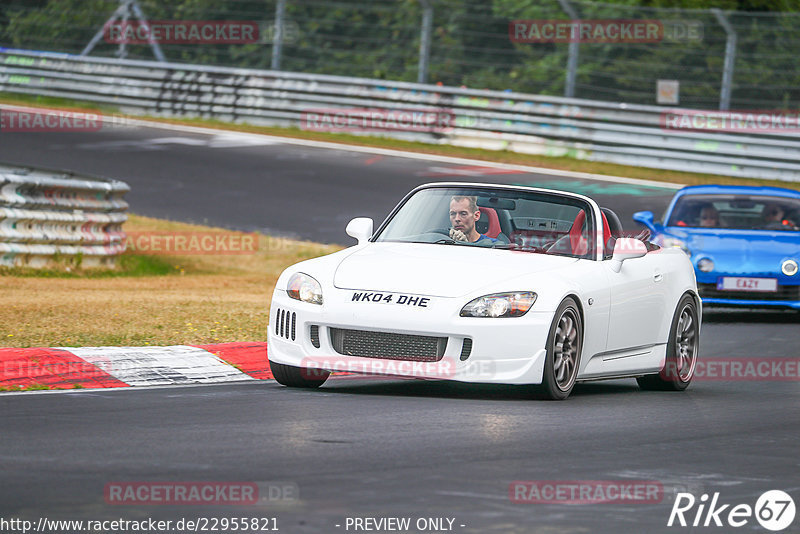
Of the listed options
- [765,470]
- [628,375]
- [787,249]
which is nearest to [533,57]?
[787,249]

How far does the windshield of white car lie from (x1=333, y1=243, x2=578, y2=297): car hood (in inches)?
9.1

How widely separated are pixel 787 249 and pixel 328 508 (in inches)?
425

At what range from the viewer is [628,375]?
10.2 metres

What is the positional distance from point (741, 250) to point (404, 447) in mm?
9158

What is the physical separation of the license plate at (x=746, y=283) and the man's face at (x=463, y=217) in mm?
6103

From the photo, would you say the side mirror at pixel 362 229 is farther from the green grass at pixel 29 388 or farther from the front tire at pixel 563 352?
the green grass at pixel 29 388

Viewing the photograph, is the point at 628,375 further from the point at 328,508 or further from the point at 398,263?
the point at 328,508

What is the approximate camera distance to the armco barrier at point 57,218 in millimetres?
16672

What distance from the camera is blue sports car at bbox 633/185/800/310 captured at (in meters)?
15.5

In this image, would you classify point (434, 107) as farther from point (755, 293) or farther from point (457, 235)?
point (457, 235)
